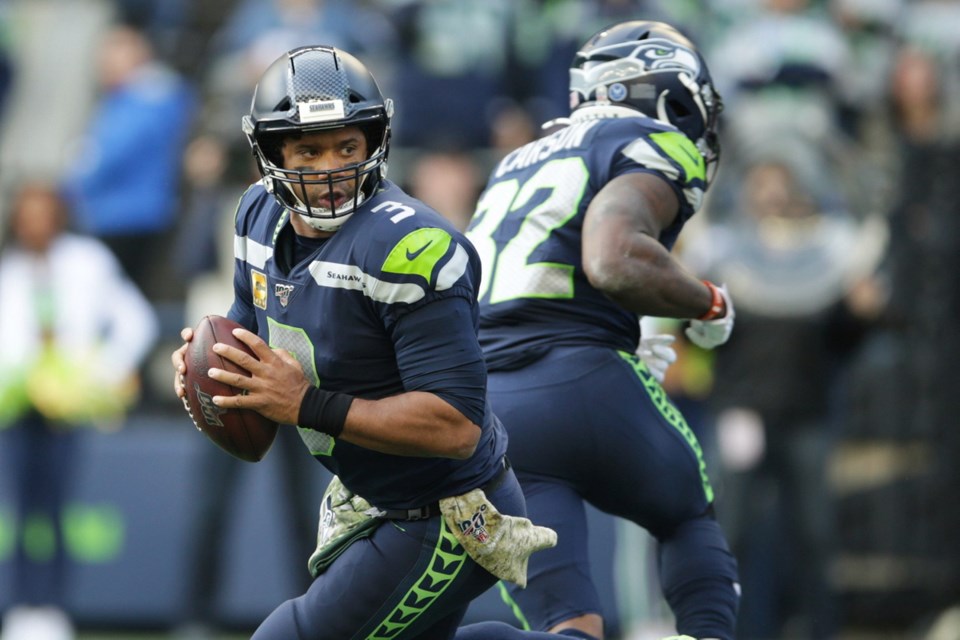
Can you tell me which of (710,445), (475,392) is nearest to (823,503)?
(710,445)

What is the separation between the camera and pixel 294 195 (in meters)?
3.96

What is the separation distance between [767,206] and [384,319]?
197 inches

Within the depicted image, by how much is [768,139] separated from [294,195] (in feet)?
19.0

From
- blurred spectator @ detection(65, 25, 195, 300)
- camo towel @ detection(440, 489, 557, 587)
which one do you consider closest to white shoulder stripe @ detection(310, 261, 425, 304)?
camo towel @ detection(440, 489, 557, 587)

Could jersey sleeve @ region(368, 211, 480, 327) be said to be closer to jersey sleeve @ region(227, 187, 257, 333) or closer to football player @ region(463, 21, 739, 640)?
jersey sleeve @ region(227, 187, 257, 333)

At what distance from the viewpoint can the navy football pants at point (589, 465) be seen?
15.5 ft

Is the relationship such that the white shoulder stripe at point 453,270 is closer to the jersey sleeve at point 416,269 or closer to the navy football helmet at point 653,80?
the jersey sleeve at point 416,269

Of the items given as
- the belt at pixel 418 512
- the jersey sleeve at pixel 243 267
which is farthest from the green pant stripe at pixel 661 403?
the jersey sleeve at pixel 243 267

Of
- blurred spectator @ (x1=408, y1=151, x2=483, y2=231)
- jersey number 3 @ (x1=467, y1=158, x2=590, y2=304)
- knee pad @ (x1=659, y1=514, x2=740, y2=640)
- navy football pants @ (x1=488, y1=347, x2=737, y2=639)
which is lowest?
blurred spectator @ (x1=408, y1=151, x2=483, y2=231)

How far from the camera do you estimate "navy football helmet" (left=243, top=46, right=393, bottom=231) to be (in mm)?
3928

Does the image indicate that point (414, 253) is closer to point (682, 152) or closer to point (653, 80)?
point (682, 152)

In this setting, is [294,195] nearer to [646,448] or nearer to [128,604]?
[646,448]

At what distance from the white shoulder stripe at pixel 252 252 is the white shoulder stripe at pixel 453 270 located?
51cm

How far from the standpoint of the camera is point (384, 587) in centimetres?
405
